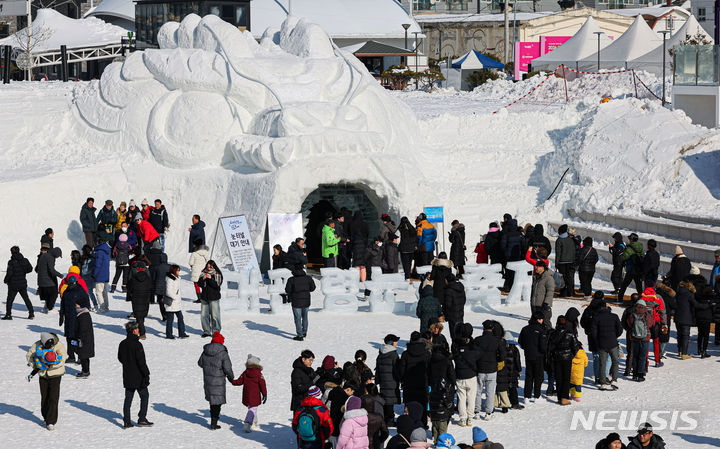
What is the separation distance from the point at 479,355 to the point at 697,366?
4.13 metres

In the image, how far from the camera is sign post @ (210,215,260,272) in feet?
71.1

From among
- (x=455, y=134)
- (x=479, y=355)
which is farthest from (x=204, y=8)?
(x=479, y=355)

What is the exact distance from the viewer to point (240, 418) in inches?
555

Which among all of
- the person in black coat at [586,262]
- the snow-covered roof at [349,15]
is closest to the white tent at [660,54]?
the person in black coat at [586,262]

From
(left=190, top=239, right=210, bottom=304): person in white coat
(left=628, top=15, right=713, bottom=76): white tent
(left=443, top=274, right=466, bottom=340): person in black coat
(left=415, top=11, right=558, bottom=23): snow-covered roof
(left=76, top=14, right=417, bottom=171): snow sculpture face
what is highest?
(left=415, top=11, right=558, bottom=23): snow-covered roof

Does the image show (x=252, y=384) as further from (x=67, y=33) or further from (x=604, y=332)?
(x=67, y=33)

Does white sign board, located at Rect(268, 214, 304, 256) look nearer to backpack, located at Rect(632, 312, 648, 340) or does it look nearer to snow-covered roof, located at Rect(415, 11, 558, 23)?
A: backpack, located at Rect(632, 312, 648, 340)

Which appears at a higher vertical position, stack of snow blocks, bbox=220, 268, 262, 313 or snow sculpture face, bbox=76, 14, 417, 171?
snow sculpture face, bbox=76, 14, 417, 171

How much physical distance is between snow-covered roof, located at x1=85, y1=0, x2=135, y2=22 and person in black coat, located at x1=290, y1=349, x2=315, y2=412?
169 feet

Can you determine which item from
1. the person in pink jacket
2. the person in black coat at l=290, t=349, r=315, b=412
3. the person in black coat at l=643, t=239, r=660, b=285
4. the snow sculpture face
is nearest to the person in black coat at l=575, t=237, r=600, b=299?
the person in black coat at l=643, t=239, r=660, b=285

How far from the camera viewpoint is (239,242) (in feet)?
71.4

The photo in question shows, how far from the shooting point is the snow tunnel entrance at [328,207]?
25125mm

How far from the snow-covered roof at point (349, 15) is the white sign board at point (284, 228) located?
41.7 metres

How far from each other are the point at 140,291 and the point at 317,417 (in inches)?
232
